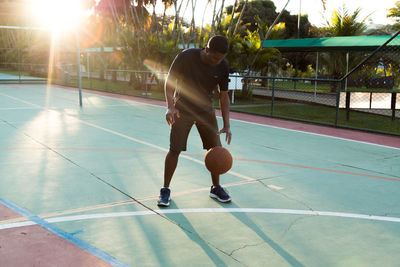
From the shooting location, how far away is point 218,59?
14.3 feet

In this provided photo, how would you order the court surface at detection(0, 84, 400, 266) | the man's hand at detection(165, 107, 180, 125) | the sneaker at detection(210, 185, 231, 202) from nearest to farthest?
the court surface at detection(0, 84, 400, 266) < the man's hand at detection(165, 107, 180, 125) < the sneaker at detection(210, 185, 231, 202)

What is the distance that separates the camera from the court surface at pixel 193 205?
3.56 metres

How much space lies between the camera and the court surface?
11.7ft

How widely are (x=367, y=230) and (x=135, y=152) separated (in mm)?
4565

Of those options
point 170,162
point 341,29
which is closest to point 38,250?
point 170,162

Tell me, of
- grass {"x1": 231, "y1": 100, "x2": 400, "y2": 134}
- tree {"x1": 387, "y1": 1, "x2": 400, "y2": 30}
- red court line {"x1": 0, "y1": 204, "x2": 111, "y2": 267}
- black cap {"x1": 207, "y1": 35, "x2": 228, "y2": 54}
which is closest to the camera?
red court line {"x1": 0, "y1": 204, "x2": 111, "y2": 267}

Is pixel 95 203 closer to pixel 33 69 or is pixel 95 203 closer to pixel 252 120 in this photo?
pixel 252 120

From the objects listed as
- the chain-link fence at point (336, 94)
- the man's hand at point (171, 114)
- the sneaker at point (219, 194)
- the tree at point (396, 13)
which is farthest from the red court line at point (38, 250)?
the tree at point (396, 13)

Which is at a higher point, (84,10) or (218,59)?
(84,10)

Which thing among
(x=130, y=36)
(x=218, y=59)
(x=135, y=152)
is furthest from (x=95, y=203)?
(x=130, y=36)

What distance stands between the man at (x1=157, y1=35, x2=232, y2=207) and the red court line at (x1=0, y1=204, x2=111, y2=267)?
4.37ft

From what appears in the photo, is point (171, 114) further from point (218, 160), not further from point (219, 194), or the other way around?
point (219, 194)

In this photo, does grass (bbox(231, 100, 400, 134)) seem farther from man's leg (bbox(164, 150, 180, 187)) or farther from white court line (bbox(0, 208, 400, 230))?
man's leg (bbox(164, 150, 180, 187))

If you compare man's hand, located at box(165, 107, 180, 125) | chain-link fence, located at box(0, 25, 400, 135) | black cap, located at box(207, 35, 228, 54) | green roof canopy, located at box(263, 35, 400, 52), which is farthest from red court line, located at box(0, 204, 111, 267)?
green roof canopy, located at box(263, 35, 400, 52)
